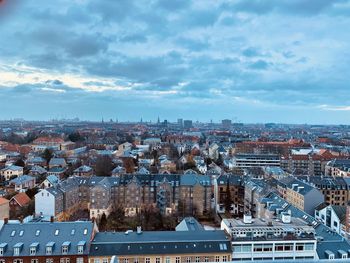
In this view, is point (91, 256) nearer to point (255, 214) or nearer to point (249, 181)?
point (255, 214)

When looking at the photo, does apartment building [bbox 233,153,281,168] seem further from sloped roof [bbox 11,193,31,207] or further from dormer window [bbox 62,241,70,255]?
dormer window [bbox 62,241,70,255]

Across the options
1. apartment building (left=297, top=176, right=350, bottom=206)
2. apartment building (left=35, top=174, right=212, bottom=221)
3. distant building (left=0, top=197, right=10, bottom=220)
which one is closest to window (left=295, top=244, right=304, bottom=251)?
apartment building (left=35, top=174, right=212, bottom=221)

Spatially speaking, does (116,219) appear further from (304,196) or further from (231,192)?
A: (304,196)

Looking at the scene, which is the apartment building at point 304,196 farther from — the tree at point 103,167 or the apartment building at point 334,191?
the tree at point 103,167

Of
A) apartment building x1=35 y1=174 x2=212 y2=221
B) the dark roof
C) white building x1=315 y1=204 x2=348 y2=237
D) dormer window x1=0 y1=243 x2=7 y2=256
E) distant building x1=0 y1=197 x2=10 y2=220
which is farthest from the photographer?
apartment building x1=35 y1=174 x2=212 y2=221

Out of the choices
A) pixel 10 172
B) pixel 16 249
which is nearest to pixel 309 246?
pixel 16 249
